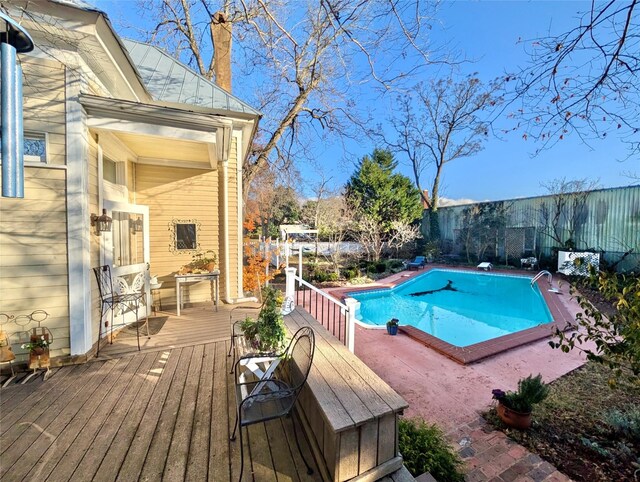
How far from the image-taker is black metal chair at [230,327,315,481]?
168 centimetres

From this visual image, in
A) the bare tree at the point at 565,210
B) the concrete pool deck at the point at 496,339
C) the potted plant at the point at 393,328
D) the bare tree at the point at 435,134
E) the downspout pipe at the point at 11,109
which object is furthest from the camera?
the bare tree at the point at 435,134

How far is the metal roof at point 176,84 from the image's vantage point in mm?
5059

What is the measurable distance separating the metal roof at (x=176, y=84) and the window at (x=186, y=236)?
7.69 feet

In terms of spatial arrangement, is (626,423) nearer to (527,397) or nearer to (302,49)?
(527,397)

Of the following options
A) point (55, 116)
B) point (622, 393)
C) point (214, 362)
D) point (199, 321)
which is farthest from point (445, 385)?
point (55, 116)

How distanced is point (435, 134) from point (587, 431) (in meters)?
18.5

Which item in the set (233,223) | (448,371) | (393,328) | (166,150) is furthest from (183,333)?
(448,371)

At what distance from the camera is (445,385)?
3.50 metres

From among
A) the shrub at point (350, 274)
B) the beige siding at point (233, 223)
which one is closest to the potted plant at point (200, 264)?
the beige siding at point (233, 223)

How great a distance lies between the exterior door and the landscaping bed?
5.01 meters

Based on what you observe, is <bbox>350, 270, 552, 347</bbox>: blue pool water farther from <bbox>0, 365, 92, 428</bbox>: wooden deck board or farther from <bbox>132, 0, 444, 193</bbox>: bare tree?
<bbox>0, 365, 92, 428</bbox>: wooden deck board

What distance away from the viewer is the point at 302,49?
6.40 meters

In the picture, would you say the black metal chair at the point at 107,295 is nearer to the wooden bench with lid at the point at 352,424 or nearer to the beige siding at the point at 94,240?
the beige siding at the point at 94,240


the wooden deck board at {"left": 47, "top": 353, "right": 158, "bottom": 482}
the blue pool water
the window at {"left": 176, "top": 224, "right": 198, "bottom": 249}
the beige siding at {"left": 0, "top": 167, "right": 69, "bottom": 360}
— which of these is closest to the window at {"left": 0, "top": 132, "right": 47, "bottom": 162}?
the beige siding at {"left": 0, "top": 167, "right": 69, "bottom": 360}
